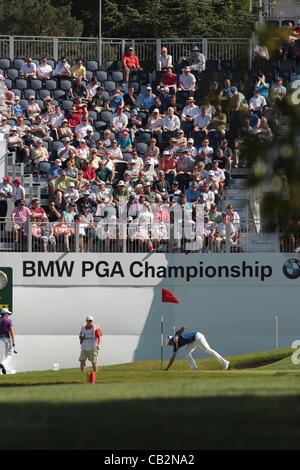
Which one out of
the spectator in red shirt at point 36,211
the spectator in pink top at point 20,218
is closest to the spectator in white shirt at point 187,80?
the spectator in red shirt at point 36,211

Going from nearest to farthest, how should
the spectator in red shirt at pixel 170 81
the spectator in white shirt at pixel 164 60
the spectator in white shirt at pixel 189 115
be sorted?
the spectator in white shirt at pixel 189 115
the spectator in red shirt at pixel 170 81
the spectator in white shirt at pixel 164 60

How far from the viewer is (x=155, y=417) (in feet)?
48.2

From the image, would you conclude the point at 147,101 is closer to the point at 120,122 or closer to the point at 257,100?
the point at 120,122

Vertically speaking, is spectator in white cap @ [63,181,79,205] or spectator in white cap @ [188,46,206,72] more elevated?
spectator in white cap @ [188,46,206,72]

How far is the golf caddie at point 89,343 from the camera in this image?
115 feet

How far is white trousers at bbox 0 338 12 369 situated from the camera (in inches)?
1433

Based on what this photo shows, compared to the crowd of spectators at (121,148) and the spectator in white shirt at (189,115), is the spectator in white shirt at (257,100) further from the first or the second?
the spectator in white shirt at (189,115)

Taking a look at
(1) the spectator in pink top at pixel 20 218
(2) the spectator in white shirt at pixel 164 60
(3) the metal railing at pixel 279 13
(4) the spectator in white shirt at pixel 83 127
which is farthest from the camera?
(2) the spectator in white shirt at pixel 164 60

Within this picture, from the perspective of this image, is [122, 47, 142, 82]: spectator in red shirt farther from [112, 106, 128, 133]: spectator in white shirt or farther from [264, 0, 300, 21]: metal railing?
[264, 0, 300, 21]: metal railing

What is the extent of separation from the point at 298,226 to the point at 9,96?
2694 cm

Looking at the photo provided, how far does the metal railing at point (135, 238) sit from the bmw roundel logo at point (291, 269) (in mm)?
364

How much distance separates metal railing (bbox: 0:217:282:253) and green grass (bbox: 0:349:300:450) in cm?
1741

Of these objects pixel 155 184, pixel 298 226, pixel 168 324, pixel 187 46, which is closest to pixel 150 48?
pixel 187 46

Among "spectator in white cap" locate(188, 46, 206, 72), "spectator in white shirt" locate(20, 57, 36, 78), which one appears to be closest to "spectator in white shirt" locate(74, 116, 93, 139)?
"spectator in white shirt" locate(20, 57, 36, 78)
